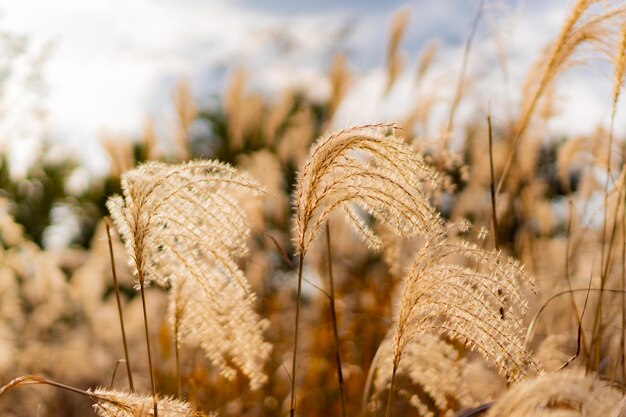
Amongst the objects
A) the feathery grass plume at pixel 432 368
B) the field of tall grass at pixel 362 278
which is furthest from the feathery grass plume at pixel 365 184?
the feathery grass plume at pixel 432 368

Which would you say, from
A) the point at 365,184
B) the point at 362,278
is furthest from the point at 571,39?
the point at 362,278

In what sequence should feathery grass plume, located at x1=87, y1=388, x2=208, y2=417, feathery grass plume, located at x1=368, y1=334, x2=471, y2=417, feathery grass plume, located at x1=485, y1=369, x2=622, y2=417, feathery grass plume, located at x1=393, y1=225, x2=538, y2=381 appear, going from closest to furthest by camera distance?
1. feathery grass plume, located at x1=485, y1=369, x2=622, y2=417
2. feathery grass plume, located at x1=87, y1=388, x2=208, y2=417
3. feathery grass plume, located at x1=393, y1=225, x2=538, y2=381
4. feathery grass plume, located at x1=368, y1=334, x2=471, y2=417

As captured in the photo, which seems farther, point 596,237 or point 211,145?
point 211,145

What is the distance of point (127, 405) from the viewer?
4.46 ft

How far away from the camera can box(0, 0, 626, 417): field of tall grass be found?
1.46 meters

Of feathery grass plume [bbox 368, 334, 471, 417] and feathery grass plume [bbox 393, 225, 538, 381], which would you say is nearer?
feathery grass plume [bbox 393, 225, 538, 381]

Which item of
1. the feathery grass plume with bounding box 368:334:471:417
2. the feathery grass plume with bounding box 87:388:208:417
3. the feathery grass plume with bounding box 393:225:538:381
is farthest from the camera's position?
the feathery grass plume with bounding box 368:334:471:417

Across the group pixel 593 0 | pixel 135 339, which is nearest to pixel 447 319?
pixel 593 0

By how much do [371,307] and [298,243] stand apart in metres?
3.17

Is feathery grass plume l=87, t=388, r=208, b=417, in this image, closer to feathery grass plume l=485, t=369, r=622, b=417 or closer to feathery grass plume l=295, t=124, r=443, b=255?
feathery grass plume l=295, t=124, r=443, b=255

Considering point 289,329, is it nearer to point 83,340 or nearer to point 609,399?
point 83,340

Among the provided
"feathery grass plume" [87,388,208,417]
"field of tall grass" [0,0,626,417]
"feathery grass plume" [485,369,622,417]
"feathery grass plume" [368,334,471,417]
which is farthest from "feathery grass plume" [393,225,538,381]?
"feathery grass plume" [368,334,471,417]

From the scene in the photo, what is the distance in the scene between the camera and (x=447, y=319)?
1670mm

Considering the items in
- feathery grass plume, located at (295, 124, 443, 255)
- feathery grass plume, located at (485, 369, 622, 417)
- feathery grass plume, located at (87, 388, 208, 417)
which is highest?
feathery grass plume, located at (295, 124, 443, 255)
